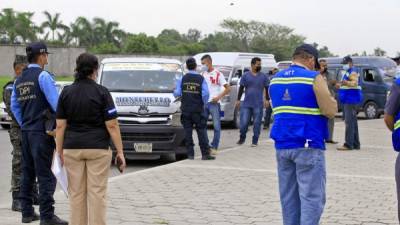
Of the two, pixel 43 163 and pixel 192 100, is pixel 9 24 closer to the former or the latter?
pixel 192 100

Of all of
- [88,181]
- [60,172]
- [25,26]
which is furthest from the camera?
[25,26]

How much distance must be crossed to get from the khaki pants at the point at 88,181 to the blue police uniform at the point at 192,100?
5.98 metres

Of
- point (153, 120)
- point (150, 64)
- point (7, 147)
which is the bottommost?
point (7, 147)

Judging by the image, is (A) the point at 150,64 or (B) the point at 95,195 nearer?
(B) the point at 95,195

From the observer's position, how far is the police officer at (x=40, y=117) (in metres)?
7.17

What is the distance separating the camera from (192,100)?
40.2ft

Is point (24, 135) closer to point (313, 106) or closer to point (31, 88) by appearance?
point (31, 88)

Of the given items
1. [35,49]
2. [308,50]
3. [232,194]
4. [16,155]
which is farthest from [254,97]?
[308,50]

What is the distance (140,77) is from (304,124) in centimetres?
792

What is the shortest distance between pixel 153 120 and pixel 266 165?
2174 mm

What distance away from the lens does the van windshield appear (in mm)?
13292

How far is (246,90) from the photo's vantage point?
14984 mm

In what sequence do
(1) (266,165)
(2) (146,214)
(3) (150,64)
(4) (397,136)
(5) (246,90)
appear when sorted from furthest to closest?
1. (5) (246,90)
2. (3) (150,64)
3. (1) (266,165)
4. (2) (146,214)
5. (4) (397,136)

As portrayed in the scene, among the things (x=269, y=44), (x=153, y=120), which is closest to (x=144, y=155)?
(x=153, y=120)
